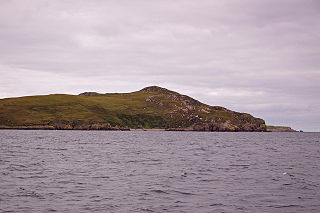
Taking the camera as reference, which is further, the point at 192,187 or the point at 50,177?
the point at 50,177

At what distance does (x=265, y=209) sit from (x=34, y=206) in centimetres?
1575

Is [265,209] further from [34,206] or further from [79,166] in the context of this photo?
[79,166]

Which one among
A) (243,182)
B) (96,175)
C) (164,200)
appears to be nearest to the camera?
(164,200)

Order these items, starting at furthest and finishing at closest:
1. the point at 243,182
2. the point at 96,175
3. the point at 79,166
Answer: the point at 79,166 < the point at 96,175 < the point at 243,182

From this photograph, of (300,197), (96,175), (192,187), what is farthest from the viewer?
(96,175)

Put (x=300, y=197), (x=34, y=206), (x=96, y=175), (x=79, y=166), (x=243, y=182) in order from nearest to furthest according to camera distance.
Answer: (x=34, y=206)
(x=300, y=197)
(x=243, y=182)
(x=96, y=175)
(x=79, y=166)

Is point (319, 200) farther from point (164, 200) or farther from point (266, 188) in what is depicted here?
→ point (164, 200)

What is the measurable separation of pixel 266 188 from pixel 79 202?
675 inches

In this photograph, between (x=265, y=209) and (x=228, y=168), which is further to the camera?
(x=228, y=168)

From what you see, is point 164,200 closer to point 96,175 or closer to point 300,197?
point 300,197

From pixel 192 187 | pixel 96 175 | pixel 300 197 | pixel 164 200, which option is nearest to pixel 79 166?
pixel 96 175

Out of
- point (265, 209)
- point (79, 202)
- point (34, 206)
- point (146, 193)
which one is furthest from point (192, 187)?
point (34, 206)

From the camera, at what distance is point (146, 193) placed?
99.1 feet

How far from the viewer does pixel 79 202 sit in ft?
87.0
